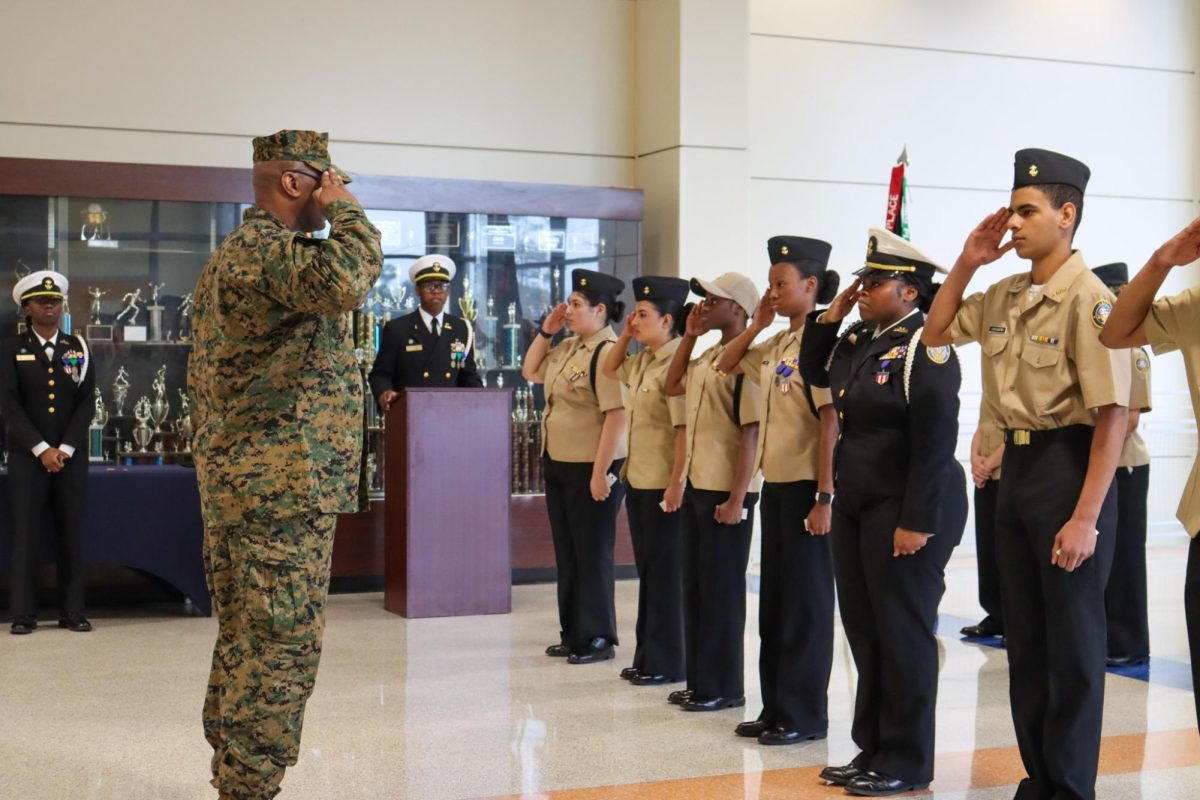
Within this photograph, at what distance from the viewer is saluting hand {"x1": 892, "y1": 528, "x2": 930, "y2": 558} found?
369 centimetres

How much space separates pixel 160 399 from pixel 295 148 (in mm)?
4973

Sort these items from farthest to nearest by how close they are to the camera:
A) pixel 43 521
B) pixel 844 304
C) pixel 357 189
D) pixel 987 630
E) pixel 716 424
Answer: pixel 357 189, pixel 43 521, pixel 987 630, pixel 716 424, pixel 844 304

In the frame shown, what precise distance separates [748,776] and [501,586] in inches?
131

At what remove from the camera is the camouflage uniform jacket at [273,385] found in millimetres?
3154

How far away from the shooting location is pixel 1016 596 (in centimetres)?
348

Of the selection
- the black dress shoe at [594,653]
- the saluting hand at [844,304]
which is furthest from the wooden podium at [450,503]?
the saluting hand at [844,304]

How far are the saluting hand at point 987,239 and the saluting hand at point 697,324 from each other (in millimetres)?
1561

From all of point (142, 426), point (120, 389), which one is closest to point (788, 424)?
point (142, 426)

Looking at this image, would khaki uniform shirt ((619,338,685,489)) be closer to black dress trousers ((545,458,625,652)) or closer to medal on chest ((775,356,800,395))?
black dress trousers ((545,458,625,652))

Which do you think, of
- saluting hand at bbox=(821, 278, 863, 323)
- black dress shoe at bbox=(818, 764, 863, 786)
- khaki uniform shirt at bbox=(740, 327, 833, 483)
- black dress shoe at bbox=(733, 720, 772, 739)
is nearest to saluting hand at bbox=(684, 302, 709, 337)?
khaki uniform shirt at bbox=(740, 327, 833, 483)

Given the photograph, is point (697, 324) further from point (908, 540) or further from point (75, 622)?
point (75, 622)

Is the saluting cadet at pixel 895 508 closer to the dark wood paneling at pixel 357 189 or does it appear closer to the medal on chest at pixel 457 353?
the medal on chest at pixel 457 353

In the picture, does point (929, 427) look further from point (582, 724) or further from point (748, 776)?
point (582, 724)

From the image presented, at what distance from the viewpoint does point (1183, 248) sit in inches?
106
